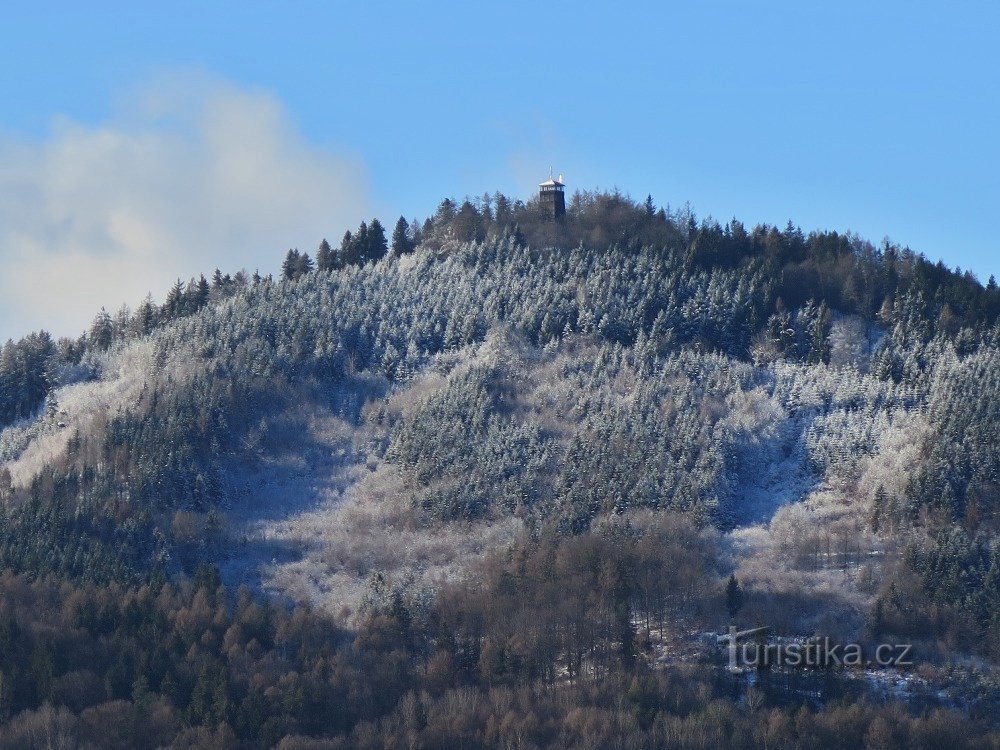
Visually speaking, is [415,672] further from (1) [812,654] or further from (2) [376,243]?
(2) [376,243]

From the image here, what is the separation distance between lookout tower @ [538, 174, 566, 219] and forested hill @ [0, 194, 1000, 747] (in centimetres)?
174

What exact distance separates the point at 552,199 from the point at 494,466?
4747 cm

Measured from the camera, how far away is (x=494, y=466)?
140 meters

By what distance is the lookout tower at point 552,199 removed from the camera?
179250 millimetres

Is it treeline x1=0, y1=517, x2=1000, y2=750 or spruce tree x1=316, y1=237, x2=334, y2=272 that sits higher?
spruce tree x1=316, y1=237, x2=334, y2=272

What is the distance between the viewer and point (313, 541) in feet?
441

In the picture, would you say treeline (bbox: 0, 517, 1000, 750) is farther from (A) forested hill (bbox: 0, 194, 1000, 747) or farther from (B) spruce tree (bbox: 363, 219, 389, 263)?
(B) spruce tree (bbox: 363, 219, 389, 263)

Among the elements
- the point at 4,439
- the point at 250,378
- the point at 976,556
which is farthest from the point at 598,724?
the point at 4,439

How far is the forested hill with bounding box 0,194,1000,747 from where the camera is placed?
377 ft

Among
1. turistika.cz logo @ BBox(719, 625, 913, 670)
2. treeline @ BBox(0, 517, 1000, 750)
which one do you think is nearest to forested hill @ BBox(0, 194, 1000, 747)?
treeline @ BBox(0, 517, 1000, 750)

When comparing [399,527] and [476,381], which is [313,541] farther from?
[476,381]

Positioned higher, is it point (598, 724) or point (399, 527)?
point (399, 527)

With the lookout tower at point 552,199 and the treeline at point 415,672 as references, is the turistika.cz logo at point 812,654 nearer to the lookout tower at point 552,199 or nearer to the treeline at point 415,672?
the treeline at point 415,672

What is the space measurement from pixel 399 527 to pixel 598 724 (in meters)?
33.4
